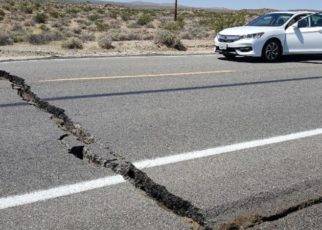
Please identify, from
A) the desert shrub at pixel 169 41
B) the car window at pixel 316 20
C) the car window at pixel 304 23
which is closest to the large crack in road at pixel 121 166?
the car window at pixel 304 23

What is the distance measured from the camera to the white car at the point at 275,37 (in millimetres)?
14000

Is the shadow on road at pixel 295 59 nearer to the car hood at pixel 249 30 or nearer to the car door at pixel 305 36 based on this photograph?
the car door at pixel 305 36

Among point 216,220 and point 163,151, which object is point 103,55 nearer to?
point 163,151

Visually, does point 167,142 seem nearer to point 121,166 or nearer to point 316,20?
point 121,166

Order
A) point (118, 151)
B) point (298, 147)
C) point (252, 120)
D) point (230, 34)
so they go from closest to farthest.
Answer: point (118, 151) → point (298, 147) → point (252, 120) → point (230, 34)

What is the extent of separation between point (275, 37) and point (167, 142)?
9290mm

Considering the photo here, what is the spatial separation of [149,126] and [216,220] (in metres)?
2.79

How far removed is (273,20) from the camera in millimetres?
15094

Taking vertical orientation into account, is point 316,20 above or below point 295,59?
above

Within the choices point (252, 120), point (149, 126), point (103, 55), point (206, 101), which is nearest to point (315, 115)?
point (252, 120)

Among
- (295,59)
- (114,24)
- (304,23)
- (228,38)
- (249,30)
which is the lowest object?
(114,24)

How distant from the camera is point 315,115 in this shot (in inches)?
302

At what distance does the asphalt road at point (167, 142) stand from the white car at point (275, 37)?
9.50 ft

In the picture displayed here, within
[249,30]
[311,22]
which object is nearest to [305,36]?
[311,22]
